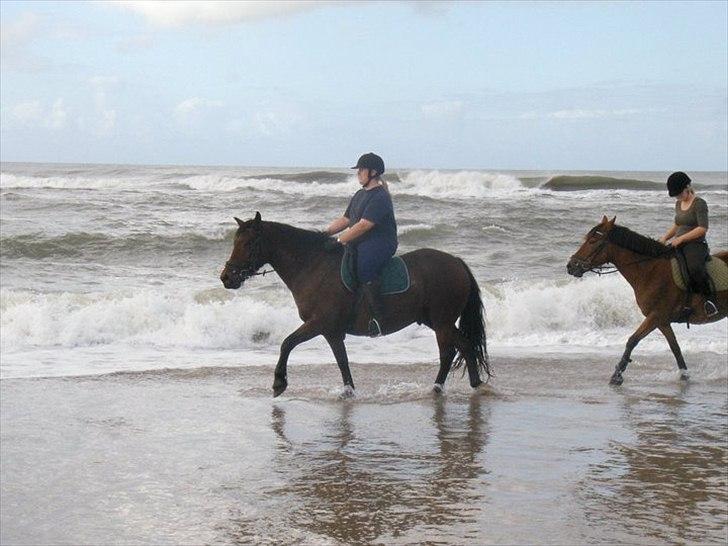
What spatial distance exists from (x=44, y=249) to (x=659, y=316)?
1614cm

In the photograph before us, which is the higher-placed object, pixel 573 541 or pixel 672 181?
pixel 672 181

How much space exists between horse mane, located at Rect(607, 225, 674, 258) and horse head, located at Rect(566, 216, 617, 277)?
0.24ft

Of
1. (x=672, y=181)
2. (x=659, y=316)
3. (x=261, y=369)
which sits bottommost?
(x=261, y=369)

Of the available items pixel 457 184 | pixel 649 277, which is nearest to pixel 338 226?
pixel 649 277

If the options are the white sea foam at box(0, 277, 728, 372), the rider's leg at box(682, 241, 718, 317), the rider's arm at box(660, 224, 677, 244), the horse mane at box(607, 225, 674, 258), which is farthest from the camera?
the white sea foam at box(0, 277, 728, 372)

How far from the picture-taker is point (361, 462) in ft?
22.4

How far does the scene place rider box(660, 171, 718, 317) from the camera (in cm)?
1034

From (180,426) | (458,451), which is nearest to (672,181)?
(458,451)

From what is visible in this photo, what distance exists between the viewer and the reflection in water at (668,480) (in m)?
5.41

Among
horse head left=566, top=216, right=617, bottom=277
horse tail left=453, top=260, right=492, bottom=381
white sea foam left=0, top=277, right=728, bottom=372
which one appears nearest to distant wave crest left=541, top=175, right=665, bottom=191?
white sea foam left=0, top=277, right=728, bottom=372

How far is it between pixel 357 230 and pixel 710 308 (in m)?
4.11

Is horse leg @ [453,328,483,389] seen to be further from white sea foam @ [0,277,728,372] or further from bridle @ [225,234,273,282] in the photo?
white sea foam @ [0,277,728,372]

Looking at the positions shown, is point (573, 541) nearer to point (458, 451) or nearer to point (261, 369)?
point (458, 451)

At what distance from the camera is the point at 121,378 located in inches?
406
